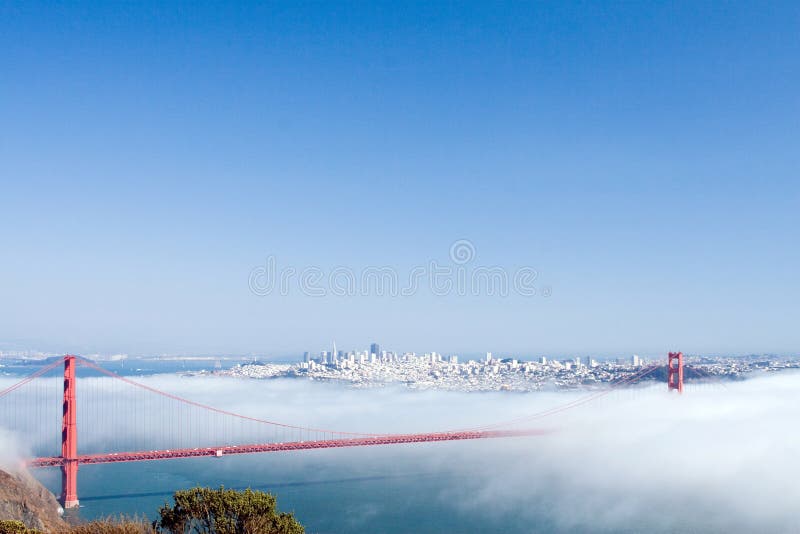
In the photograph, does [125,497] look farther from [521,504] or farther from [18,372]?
[18,372]

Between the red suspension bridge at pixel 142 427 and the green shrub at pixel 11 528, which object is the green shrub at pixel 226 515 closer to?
the green shrub at pixel 11 528

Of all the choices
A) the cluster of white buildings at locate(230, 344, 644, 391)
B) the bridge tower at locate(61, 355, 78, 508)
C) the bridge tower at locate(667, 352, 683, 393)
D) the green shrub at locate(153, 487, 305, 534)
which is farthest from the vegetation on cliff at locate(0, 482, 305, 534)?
the cluster of white buildings at locate(230, 344, 644, 391)

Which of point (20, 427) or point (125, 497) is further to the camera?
point (20, 427)

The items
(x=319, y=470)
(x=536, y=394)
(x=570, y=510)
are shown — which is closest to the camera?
(x=570, y=510)

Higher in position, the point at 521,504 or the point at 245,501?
the point at 245,501

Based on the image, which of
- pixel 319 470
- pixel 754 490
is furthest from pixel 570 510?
pixel 319 470

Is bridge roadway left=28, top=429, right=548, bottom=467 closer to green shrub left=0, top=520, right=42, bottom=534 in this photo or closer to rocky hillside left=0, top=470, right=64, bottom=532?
rocky hillside left=0, top=470, right=64, bottom=532

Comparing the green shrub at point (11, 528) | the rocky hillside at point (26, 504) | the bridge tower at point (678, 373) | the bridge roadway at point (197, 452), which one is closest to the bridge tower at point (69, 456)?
Answer: the bridge roadway at point (197, 452)

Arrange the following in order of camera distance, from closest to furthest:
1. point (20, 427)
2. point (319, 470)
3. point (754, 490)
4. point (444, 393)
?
point (754, 490), point (319, 470), point (20, 427), point (444, 393)
